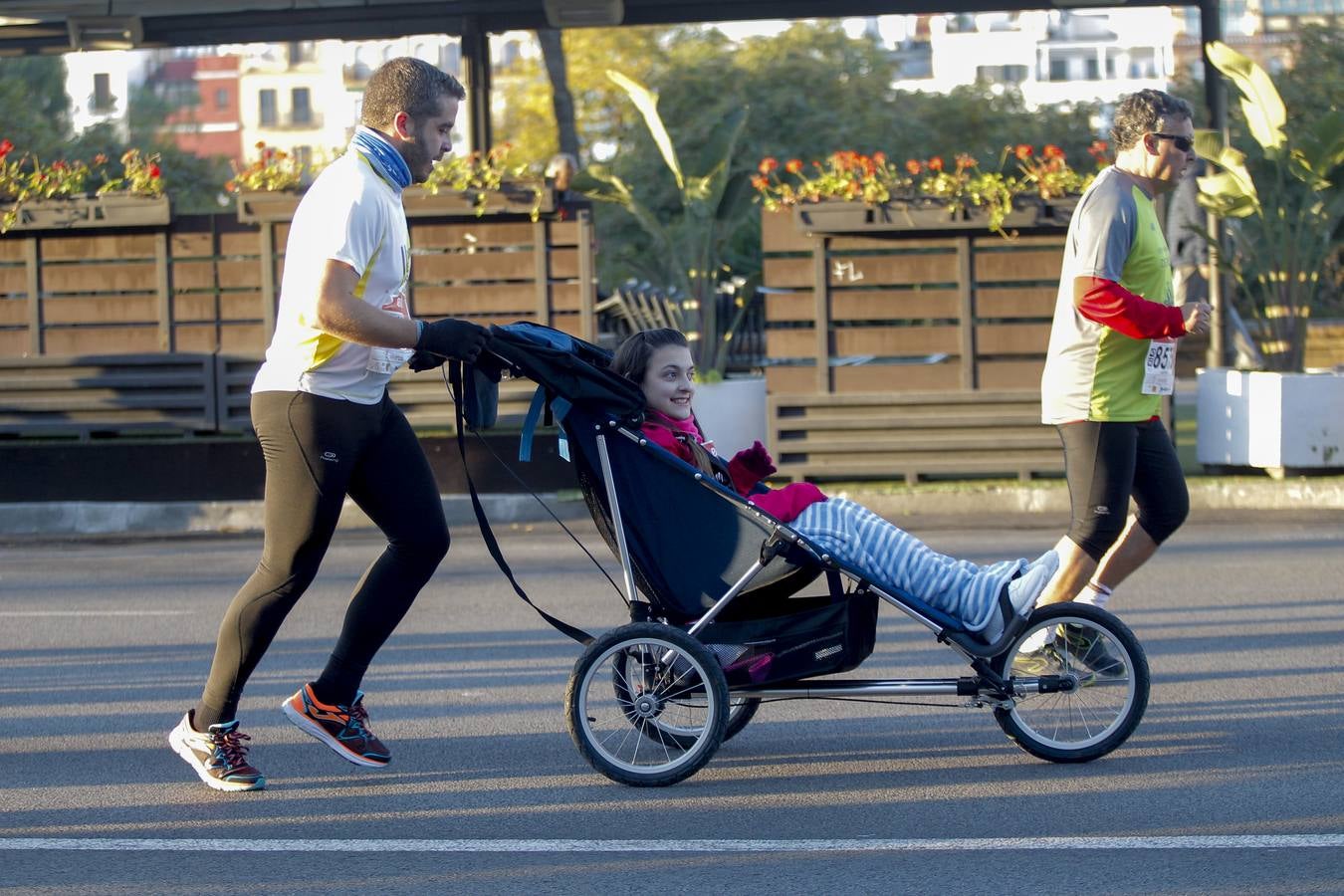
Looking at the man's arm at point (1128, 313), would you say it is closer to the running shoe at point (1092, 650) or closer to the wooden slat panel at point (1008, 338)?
the running shoe at point (1092, 650)

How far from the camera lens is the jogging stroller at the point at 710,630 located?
16.0 feet

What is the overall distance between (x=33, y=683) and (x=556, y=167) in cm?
789

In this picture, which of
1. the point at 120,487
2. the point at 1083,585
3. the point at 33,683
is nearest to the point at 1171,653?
the point at 1083,585

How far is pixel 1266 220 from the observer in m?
12.3

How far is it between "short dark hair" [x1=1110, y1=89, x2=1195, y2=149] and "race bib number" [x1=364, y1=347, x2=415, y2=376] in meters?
2.47

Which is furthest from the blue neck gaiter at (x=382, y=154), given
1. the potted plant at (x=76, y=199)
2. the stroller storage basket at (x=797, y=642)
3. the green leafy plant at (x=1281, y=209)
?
the green leafy plant at (x=1281, y=209)

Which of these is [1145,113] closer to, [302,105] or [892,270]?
[892,270]

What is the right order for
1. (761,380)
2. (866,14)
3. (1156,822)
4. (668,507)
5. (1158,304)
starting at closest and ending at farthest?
(1156,822), (668,507), (1158,304), (761,380), (866,14)

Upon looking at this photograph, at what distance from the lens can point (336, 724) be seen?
16.5ft

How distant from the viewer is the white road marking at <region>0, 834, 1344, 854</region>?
4277mm

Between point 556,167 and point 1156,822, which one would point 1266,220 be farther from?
point 1156,822

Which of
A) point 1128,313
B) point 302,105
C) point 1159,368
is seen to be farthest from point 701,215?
point 302,105

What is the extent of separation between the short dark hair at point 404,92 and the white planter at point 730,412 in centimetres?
773

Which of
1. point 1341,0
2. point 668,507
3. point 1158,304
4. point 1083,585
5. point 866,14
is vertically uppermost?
point 1341,0
